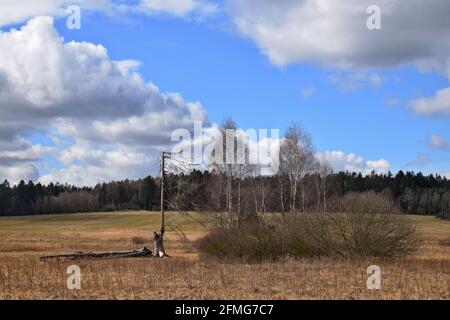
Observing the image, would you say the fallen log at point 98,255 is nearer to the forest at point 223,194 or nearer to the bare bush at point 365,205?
the forest at point 223,194

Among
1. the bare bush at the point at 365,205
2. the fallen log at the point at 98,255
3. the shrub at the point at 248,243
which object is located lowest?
the fallen log at the point at 98,255

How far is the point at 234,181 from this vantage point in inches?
1689

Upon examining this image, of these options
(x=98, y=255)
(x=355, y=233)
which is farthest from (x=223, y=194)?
(x=355, y=233)

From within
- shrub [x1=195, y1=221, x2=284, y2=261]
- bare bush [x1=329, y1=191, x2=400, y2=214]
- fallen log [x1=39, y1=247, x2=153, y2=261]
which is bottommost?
fallen log [x1=39, y1=247, x2=153, y2=261]

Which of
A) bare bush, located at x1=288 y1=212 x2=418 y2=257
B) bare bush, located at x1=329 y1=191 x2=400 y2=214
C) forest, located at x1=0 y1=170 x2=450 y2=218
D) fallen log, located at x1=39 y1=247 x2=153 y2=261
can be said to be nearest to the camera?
bare bush, located at x1=329 y1=191 x2=400 y2=214

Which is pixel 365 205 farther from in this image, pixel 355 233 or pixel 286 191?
pixel 286 191

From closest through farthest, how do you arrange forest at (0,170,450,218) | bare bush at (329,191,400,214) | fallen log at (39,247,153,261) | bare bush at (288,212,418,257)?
bare bush at (329,191,400,214) < bare bush at (288,212,418,257) < fallen log at (39,247,153,261) < forest at (0,170,450,218)

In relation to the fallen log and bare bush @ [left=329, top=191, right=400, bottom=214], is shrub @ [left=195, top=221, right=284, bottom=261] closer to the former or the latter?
bare bush @ [left=329, top=191, right=400, bottom=214]

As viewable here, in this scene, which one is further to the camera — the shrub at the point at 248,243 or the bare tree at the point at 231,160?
the bare tree at the point at 231,160

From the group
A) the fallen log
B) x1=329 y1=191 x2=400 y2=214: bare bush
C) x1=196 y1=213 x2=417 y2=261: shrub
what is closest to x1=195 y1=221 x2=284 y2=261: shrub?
x1=196 y1=213 x2=417 y2=261: shrub

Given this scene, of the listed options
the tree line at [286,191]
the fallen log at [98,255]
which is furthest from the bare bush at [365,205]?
the fallen log at [98,255]
